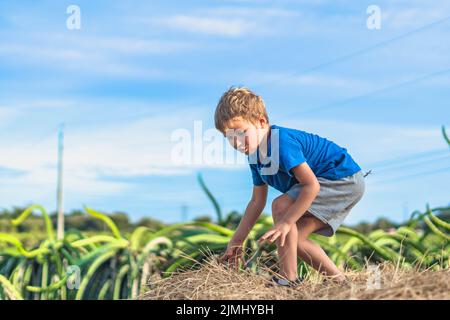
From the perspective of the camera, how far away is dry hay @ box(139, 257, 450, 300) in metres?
1.71

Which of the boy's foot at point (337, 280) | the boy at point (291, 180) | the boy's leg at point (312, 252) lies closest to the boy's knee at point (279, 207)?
the boy at point (291, 180)

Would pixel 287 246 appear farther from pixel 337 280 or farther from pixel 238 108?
pixel 238 108

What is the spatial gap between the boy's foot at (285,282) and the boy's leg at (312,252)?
0.18 metres

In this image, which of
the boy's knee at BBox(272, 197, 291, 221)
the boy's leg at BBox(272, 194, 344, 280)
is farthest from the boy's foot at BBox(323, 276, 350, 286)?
the boy's knee at BBox(272, 197, 291, 221)

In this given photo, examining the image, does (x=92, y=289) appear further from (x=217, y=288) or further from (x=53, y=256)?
(x=217, y=288)

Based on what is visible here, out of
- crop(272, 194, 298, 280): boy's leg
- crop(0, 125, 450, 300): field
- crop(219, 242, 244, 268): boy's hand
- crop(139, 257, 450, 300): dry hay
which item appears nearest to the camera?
crop(139, 257, 450, 300): dry hay

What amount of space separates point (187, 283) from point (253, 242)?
1397mm

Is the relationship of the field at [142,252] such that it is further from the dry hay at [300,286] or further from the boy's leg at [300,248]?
the dry hay at [300,286]

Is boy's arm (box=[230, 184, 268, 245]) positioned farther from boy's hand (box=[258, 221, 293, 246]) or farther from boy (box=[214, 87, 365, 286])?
boy's hand (box=[258, 221, 293, 246])

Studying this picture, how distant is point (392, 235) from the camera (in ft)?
12.4

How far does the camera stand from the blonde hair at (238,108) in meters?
2.20

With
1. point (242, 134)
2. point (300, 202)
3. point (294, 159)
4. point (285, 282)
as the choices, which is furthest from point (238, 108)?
point (285, 282)
